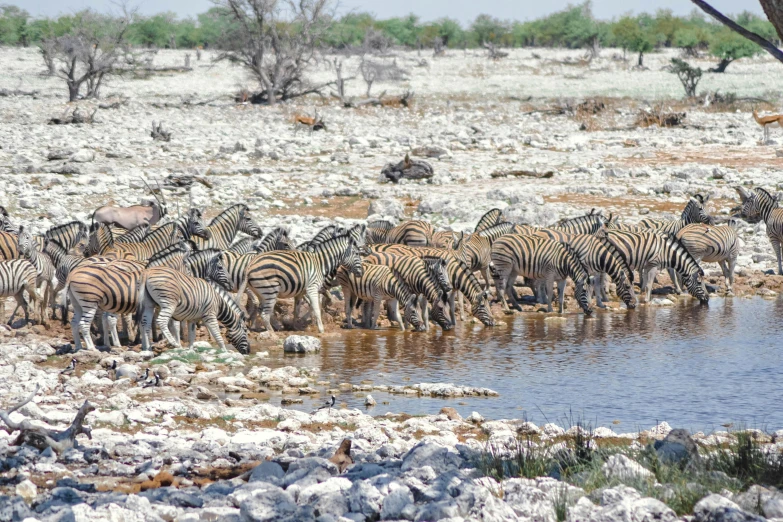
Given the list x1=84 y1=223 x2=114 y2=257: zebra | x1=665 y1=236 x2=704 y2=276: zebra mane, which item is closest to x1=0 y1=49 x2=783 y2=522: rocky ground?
x1=665 y1=236 x2=704 y2=276: zebra mane

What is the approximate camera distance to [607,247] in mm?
15344

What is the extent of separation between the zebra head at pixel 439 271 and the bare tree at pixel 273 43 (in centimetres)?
2718

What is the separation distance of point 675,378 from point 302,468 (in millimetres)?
5492

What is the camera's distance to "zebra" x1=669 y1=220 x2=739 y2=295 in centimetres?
1599

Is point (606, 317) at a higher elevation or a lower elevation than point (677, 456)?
lower

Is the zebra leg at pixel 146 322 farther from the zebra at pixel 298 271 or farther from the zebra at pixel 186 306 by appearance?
the zebra at pixel 298 271

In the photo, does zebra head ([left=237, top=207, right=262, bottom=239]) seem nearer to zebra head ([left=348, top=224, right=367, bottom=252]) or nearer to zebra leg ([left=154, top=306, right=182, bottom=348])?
zebra head ([left=348, top=224, right=367, bottom=252])

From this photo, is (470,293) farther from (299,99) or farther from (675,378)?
(299,99)

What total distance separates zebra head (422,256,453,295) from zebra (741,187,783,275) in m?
6.57

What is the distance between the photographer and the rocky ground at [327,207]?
18.3 feet

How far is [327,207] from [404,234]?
4477 millimetres

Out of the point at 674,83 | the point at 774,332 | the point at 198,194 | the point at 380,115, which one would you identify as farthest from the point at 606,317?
the point at 674,83

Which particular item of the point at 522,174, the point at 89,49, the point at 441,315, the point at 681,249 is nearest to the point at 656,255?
the point at 681,249

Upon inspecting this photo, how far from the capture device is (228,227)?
16.0 metres
